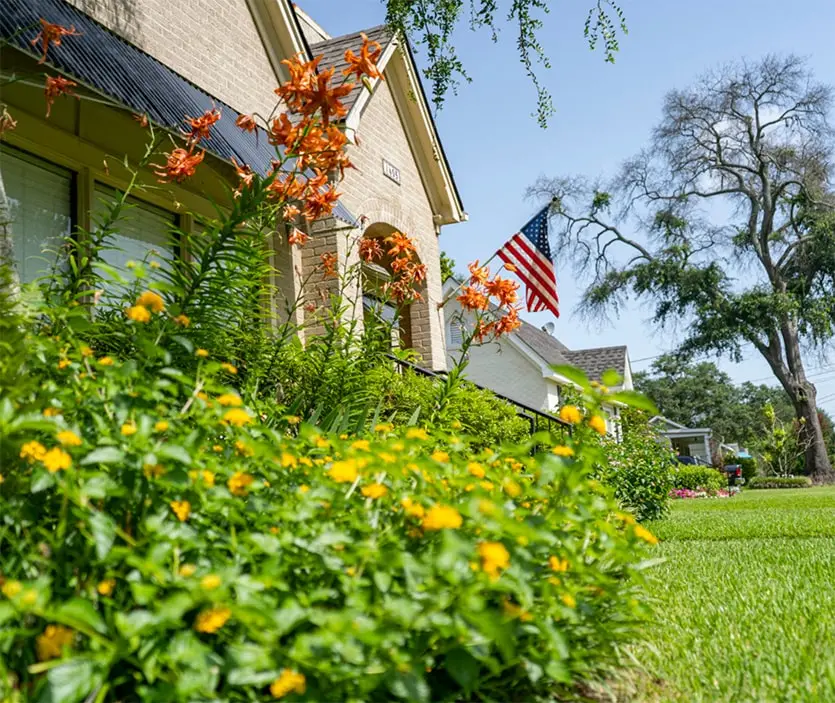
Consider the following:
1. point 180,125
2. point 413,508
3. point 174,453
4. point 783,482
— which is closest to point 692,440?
point 783,482

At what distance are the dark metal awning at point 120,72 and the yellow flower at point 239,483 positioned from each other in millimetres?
3608

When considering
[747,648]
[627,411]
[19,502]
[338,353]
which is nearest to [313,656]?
[19,502]

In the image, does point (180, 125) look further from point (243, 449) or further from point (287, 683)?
point (287, 683)

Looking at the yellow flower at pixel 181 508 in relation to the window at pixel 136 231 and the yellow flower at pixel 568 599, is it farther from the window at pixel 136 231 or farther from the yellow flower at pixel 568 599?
the window at pixel 136 231

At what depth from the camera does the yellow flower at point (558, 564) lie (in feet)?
6.57

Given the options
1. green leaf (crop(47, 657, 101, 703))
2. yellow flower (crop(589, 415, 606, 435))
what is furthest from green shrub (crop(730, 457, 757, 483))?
green leaf (crop(47, 657, 101, 703))

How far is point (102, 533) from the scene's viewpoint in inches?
65.7

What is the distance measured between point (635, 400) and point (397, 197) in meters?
9.44

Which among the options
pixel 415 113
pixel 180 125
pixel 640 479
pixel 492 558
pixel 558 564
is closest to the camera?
pixel 492 558

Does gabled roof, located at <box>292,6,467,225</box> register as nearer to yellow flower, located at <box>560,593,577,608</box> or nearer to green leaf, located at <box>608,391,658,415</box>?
green leaf, located at <box>608,391,658,415</box>

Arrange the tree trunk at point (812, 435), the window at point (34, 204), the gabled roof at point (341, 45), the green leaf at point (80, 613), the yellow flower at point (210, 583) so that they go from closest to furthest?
1. the green leaf at point (80, 613)
2. the yellow flower at point (210, 583)
3. the window at point (34, 204)
4. the gabled roof at point (341, 45)
5. the tree trunk at point (812, 435)

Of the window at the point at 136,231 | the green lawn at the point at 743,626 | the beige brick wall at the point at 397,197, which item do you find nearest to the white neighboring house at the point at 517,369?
the beige brick wall at the point at 397,197

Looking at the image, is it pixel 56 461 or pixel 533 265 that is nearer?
pixel 56 461

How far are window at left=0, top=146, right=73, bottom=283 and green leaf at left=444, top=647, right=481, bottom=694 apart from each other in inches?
197
